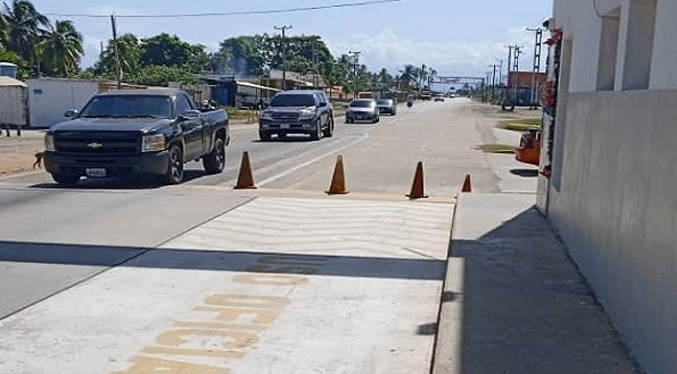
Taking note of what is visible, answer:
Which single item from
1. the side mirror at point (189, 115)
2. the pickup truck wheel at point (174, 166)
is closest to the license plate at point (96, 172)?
the pickup truck wheel at point (174, 166)

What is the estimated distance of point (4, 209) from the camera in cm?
1155

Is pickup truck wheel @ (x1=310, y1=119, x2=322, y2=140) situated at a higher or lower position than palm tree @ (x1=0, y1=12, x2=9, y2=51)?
lower

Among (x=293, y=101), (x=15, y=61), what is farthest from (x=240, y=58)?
(x=293, y=101)

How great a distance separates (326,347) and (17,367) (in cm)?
207

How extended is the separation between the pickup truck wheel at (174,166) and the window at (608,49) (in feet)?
30.3

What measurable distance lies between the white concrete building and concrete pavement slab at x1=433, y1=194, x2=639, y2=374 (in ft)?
0.54

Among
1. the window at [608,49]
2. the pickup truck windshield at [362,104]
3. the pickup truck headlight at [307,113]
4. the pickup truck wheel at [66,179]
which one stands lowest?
the pickup truck windshield at [362,104]

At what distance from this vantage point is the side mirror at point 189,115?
607 inches

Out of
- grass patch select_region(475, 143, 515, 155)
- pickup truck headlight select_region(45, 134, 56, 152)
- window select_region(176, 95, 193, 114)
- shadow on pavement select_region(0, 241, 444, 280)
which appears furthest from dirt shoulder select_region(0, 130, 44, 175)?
grass patch select_region(475, 143, 515, 155)

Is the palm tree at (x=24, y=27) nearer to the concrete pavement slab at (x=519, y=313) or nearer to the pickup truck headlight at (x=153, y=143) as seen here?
the pickup truck headlight at (x=153, y=143)

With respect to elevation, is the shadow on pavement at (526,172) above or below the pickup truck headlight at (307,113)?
below

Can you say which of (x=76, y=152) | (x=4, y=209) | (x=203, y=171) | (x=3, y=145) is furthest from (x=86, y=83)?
(x=4, y=209)

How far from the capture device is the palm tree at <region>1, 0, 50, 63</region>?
3172 inches

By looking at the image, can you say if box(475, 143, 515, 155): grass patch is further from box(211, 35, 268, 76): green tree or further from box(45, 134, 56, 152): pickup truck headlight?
box(211, 35, 268, 76): green tree
